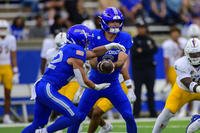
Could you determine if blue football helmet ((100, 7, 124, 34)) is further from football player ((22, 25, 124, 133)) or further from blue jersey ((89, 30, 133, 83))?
football player ((22, 25, 124, 133))

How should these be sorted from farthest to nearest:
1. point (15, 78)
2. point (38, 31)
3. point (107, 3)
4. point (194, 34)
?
1. point (38, 31)
2. point (107, 3)
3. point (15, 78)
4. point (194, 34)

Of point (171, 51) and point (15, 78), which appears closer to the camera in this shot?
point (15, 78)

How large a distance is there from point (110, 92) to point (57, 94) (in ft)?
2.73

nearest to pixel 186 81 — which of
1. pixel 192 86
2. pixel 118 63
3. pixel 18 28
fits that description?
pixel 192 86

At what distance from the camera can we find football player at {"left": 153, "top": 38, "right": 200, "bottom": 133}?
36.5ft

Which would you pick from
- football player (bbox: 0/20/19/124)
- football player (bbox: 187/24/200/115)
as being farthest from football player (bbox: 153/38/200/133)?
football player (bbox: 0/20/19/124)

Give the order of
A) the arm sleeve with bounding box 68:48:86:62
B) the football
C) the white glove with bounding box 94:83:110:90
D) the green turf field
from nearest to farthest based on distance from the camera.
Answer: the arm sleeve with bounding box 68:48:86:62
the white glove with bounding box 94:83:110:90
the football
the green turf field

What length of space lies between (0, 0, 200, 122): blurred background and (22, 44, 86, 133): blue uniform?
5.20 meters

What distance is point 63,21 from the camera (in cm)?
1700

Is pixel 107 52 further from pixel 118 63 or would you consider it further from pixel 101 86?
pixel 101 86

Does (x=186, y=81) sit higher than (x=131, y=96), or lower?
higher

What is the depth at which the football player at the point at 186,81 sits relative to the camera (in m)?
11.1

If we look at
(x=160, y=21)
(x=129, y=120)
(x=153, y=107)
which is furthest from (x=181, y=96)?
(x=160, y=21)

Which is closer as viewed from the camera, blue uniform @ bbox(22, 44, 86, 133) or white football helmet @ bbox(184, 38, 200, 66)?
blue uniform @ bbox(22, 44, 86, 133)
